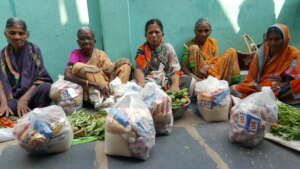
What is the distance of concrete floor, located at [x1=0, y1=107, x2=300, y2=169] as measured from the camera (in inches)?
72.8

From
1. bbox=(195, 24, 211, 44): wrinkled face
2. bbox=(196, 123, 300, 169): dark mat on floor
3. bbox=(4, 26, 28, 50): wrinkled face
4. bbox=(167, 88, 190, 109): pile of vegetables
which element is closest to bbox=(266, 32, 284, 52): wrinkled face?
bbox=(195, 24, 211, 44): wrinkled face

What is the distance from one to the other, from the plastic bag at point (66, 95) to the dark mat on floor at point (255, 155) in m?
1.85

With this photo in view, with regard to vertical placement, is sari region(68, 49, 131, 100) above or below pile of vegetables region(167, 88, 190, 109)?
above

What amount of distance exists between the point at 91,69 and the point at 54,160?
63.4 inches

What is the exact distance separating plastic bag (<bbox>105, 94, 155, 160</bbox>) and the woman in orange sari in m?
2.00

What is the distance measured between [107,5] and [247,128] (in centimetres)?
302

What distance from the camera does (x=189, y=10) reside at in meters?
4.34

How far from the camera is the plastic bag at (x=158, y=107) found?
7.45 ft

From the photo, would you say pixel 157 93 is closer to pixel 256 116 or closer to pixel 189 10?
pixel 256 116

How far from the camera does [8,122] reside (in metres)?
2.65

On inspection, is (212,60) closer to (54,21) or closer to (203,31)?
(203,31)

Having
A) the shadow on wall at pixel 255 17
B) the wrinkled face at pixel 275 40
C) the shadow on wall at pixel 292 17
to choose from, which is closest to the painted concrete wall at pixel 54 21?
the wrinkled face at pixel 275 40

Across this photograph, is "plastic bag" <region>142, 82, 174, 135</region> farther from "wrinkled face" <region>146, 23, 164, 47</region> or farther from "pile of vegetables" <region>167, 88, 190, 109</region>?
"wrinkled face" <region>146, 23, 164, 47</region>

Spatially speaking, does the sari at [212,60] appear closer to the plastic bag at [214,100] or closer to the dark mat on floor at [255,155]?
the plastic bag at [214,100]
